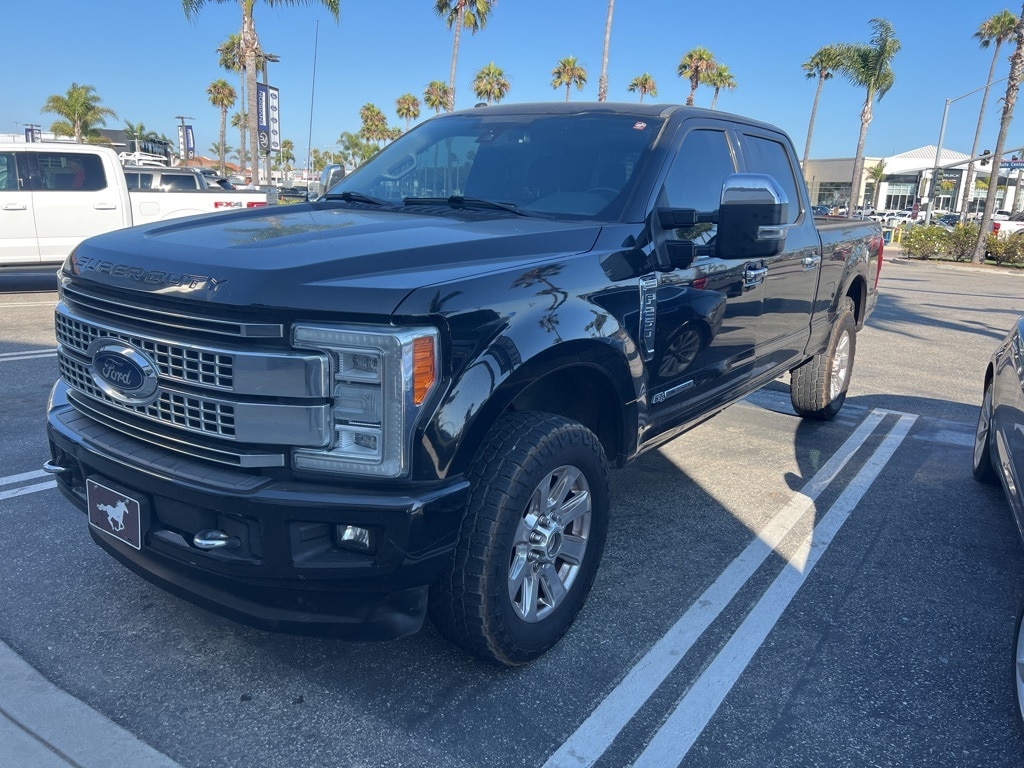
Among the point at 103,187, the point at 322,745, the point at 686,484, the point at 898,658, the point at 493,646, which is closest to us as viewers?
the point at 322,745

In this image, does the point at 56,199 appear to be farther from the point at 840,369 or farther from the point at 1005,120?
the point at 1005,120

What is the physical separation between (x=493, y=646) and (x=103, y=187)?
1076cm

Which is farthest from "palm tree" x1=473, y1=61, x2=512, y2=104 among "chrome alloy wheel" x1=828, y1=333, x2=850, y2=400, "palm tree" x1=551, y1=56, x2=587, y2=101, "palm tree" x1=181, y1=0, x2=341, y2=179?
"chrome alloy wheel" x1=828, y1=333, x2=850, y2=400

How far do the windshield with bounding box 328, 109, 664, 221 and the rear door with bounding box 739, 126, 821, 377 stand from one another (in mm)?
1034

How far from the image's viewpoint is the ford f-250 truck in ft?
7.11

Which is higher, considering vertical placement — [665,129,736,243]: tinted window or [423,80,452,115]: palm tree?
[423,80,452,115]: palm tree

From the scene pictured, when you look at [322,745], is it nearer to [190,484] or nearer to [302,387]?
[190,484]

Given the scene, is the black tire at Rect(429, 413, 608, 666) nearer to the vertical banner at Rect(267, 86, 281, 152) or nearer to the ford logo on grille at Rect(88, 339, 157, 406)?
the ford logo on grille at Rect(88, 339, 157, 406)

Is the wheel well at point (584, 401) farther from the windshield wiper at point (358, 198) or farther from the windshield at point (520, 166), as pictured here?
the windshield wiper at point (358, 198)

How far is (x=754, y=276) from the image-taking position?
12.8ft

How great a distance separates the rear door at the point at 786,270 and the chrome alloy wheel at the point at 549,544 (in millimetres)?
1834

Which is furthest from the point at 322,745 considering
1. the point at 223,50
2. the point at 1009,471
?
Answer: the point at 223,50

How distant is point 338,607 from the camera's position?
7.50 ft

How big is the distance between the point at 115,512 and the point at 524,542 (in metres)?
1.29
